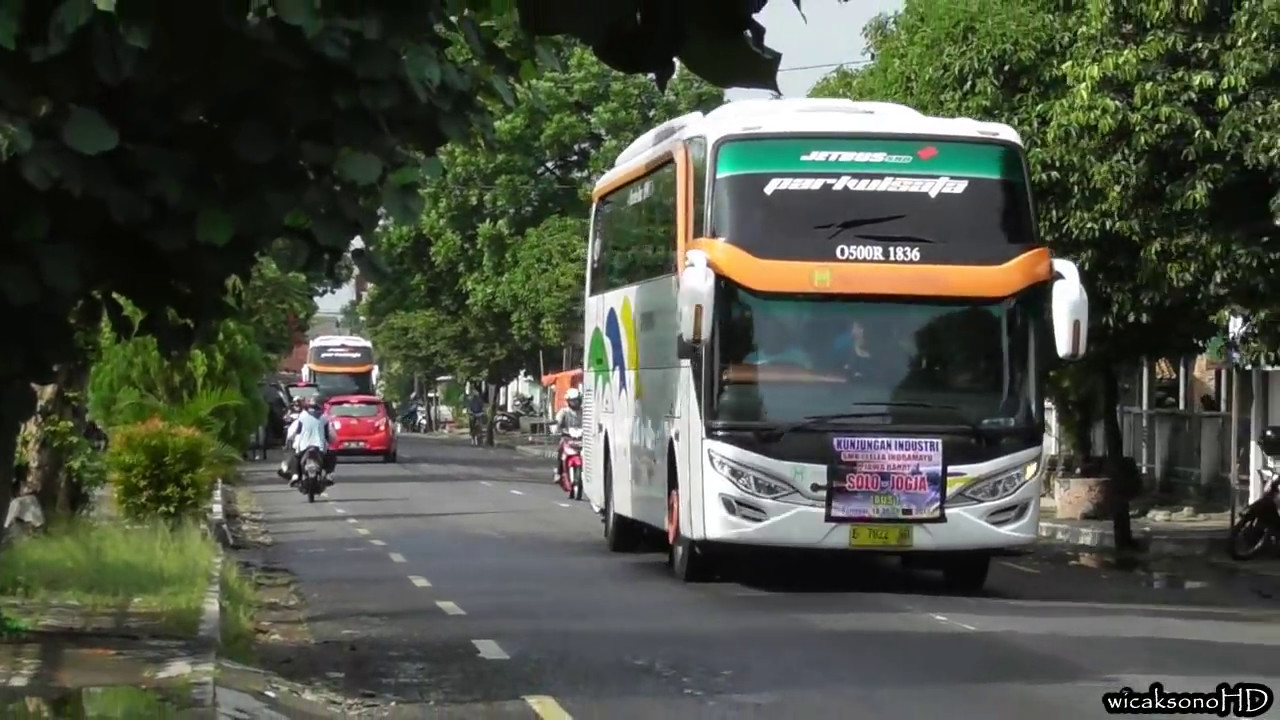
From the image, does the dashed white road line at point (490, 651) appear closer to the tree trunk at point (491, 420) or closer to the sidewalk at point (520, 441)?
the sidewalk at point (520, 441)

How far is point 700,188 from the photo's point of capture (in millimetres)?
16250

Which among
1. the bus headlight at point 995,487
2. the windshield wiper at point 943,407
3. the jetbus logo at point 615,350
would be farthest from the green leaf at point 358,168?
the jetbus logo at point 615,350

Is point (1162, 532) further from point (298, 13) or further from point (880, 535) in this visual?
point (298, 13)

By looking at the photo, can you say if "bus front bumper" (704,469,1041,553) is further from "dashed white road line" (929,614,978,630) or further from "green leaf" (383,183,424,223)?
"green leaf" (383,183,424,223)

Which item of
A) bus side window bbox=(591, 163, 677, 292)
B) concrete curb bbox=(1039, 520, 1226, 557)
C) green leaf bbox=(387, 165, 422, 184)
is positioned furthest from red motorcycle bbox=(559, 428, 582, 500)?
green leaf bbox=(387, 165, 422, 184)

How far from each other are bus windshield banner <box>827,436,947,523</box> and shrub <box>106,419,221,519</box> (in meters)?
7.20

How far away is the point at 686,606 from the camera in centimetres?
1527

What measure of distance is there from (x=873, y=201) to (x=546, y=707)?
6.96 meters

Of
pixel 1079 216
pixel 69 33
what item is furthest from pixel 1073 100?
pixel 69 33

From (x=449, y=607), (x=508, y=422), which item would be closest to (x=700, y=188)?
(x=449, y=607)

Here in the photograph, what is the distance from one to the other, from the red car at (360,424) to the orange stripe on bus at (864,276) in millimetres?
30883

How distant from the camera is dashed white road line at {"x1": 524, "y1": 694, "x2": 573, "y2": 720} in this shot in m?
9.89

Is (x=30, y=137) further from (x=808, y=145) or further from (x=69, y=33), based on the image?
(x=808, y=145)

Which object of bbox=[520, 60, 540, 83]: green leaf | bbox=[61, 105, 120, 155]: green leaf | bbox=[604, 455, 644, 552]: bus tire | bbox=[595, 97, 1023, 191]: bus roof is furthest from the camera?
bbox=[604, 455, 644, 552]: bus tire
